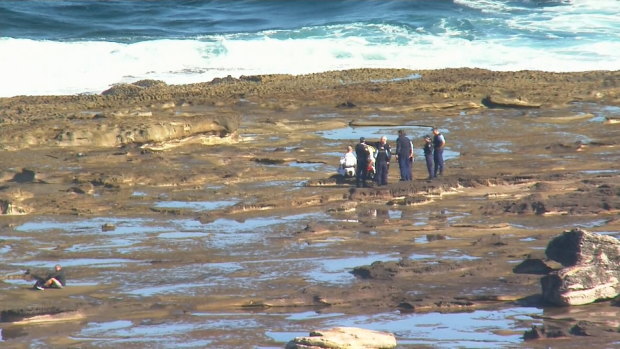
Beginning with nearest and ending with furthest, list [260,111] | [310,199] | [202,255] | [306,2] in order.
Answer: [202,255] → [310,199] → [260,111] → [306,2]

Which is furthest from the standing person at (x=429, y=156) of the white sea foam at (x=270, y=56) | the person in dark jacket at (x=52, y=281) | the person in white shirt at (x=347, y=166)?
the white sea foam at (x=270, y=56)

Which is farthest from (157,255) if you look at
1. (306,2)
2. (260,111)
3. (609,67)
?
(306,2)

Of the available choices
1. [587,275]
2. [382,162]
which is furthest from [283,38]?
[587,275]

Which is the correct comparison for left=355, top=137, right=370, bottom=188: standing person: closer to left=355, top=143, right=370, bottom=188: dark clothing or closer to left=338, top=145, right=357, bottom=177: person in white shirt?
left=355, top=143, right=370, bottom=188: dark clothing

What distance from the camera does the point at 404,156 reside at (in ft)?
75.6

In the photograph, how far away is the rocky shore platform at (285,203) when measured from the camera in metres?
15.1

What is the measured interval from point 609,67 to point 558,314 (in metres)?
27.3

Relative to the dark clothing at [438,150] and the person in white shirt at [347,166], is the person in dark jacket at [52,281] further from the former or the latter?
the dark clothing at [438,150]

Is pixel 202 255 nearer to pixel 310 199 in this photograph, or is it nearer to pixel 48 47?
pixel 310 199

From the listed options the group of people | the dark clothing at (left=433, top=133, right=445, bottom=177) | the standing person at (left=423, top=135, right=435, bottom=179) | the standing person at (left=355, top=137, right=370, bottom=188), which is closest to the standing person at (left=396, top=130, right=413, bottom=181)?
the group of people

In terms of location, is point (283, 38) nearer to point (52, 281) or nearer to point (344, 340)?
point (52, 281)

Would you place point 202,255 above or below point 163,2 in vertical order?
below

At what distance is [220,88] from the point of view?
33.2m

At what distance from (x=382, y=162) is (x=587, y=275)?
847cm
